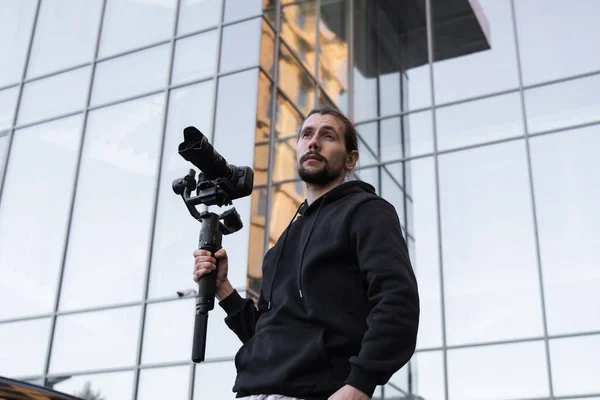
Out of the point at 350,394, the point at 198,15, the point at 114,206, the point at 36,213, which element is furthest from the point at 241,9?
the point at 350,394

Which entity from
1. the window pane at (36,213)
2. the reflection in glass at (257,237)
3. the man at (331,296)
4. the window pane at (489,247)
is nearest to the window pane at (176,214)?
the reflection in glass at (257,237)

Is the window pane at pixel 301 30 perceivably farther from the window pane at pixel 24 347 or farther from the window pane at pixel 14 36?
the window pane at pixel 24 347

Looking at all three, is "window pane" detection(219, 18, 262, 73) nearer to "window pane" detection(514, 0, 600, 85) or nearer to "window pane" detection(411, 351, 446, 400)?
"window pane" detection(514, 0, 600, 85)

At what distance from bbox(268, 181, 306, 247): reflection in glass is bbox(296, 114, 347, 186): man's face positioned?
7.28 m

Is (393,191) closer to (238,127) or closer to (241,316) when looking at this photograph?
(238,127)

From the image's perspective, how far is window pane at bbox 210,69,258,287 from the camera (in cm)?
958

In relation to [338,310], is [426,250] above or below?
above

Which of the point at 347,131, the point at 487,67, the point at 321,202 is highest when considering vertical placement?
the point at 487,67

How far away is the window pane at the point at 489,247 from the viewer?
10648 mm

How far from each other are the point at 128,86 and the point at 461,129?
5.11 m

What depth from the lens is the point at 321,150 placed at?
2510 mm

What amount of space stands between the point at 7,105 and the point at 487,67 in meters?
7.69

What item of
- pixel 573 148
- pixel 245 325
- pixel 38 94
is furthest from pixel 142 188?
pixel 245 325

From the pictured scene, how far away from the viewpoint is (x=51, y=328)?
34.2 feet
